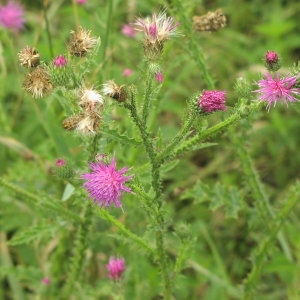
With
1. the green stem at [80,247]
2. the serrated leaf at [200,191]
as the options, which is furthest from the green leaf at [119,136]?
the serrated leaf at [200,191]

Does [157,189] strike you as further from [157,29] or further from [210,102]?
[157,29]

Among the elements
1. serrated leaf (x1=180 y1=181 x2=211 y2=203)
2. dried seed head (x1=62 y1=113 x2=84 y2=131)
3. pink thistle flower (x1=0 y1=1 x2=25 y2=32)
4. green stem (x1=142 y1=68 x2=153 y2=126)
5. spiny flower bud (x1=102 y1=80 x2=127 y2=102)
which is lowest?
dried seed head (x1=62 y1=113 x2=84 y2=131)

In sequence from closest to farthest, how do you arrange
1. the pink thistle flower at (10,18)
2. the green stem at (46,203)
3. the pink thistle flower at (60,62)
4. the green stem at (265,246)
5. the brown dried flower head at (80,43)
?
the pink thistle flower at (60,62)
the brown dried flower head at (80,43)
the green stem at (46,203)
the green stem at (265,246)
the pink thistle flower at (10,18)

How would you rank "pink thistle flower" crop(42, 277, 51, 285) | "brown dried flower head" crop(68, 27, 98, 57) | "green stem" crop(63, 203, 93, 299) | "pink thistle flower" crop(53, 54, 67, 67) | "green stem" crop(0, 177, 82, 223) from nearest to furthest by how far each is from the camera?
"pink thistle flower" crop(53, 54, 67, 67) < "brown dried flower head" crop(68, 27, 98, 57) < "green stem" crop(0, 177, 82, 223) < "green stem" crop(63, 203, 93, 299) < "pink thistle flower" crop(42, 277, 51, 285)

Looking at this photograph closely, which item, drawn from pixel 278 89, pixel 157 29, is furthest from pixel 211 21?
pixel 278 89

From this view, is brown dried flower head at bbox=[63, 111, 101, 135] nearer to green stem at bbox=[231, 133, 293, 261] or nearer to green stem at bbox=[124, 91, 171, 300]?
green stem at bbox=[124, 91, 171, 300]

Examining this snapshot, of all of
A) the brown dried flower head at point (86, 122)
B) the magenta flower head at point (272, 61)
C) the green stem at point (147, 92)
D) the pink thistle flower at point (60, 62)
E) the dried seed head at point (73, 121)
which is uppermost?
the pink thistle flower at point (60, 62)

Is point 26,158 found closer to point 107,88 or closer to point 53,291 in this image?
point 53,291

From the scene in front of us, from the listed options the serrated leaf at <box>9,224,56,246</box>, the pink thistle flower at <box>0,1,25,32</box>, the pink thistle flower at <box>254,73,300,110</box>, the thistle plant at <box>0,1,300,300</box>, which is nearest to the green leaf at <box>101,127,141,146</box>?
the thistle plant at <box>0,1,300,300</box>

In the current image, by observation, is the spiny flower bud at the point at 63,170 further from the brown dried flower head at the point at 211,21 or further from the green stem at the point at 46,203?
the brown dried flower head at the point at 211,21
